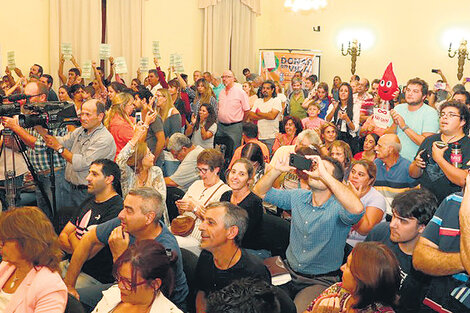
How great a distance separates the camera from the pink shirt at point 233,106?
716cm

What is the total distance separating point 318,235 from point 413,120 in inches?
83.1

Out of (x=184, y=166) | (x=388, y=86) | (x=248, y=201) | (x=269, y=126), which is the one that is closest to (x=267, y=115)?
(x=269, y=126)

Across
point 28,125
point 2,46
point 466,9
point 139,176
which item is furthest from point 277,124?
point 466,9

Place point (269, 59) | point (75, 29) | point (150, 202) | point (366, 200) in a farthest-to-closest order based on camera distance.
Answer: point (269, 59)
point (75, 29)
point (366, 200)
point (150, 202)

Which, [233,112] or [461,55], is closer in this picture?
[233,112]

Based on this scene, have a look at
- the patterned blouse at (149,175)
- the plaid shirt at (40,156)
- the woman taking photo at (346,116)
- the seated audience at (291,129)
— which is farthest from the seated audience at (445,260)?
the woman taking photo at (346,116)

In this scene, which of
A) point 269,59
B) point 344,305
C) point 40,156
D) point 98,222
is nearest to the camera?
point 344,305

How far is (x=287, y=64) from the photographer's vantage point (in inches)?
459

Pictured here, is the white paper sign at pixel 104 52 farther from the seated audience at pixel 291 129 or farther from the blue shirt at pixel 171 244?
the blue shirt at pixel 171 244

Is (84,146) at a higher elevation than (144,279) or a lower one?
higher

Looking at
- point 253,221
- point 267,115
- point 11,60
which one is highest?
point 11,60

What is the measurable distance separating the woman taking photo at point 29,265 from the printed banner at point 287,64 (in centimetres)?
947

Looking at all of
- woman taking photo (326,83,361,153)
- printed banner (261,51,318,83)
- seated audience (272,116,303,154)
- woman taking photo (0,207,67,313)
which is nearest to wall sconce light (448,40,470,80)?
printed banner (261,51,318,83)

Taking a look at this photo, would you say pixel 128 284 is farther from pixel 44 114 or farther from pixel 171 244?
pixel 44 114
